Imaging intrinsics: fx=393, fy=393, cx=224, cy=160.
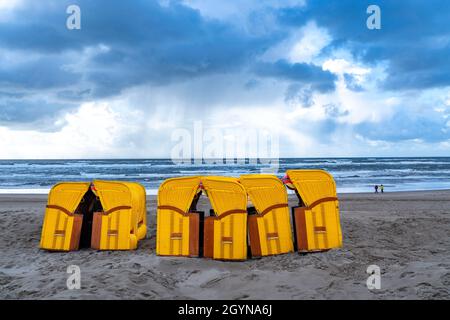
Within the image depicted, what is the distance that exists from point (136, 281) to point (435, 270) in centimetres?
438

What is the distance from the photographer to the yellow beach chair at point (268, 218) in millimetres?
7453

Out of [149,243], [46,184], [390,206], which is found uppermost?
[46,184]

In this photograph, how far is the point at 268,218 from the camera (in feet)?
24.6

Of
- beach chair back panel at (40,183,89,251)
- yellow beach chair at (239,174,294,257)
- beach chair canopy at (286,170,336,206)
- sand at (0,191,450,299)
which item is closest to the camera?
sand at (0,191,450,299)

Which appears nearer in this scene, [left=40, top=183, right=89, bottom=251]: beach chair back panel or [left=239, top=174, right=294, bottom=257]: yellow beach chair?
[left=239, top=174, right=294, bottom=257]: yellow beach chair

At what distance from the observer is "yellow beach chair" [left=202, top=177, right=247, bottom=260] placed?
23.8 ft

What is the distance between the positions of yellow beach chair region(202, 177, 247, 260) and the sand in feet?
0.78

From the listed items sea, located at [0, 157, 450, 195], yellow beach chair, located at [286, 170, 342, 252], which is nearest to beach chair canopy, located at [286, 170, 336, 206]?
yellow beach chair, located at [286, 170, 342, 252]

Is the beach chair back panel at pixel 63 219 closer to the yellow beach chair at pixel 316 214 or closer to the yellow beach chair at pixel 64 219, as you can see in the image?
the yellow beach chair at pixel 64 219

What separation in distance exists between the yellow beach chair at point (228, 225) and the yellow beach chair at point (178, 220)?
0.93 ft

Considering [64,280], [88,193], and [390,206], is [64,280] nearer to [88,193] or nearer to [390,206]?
[88,193]

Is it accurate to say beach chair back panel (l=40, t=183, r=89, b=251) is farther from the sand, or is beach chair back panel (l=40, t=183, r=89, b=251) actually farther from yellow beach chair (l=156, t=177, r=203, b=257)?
yellow beach chair (l=156, t=177, r=203, b=257)
